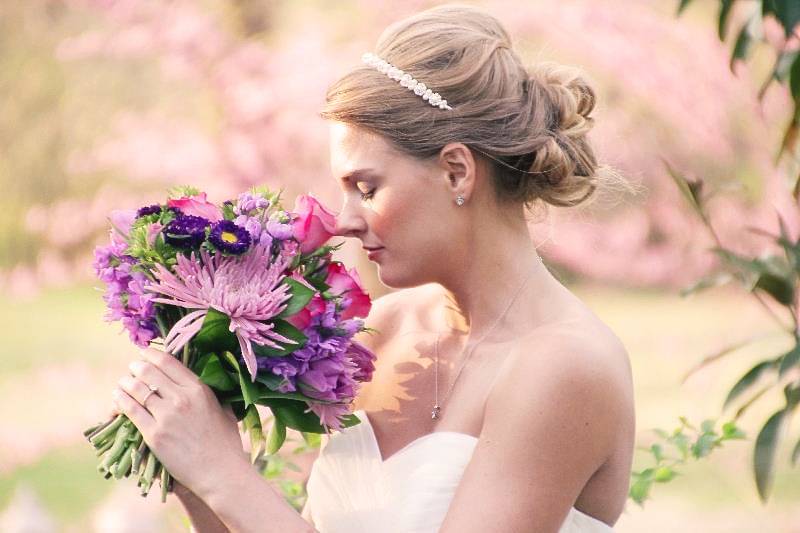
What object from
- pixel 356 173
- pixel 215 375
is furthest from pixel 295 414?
pixel 356 173

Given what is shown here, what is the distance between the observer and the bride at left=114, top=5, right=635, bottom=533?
2.26 m

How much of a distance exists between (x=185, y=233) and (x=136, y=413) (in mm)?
367

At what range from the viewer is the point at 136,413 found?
88.1 inches

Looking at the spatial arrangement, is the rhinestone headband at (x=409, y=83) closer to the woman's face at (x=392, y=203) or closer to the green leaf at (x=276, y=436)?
the woman's face at (x=392, y=203)

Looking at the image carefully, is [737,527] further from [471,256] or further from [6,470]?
[471,256]

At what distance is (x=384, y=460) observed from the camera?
260 centimetres

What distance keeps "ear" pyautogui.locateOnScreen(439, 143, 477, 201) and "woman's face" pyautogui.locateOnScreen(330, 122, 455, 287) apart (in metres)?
0.02

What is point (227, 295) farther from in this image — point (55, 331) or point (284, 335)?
point (55, 331)

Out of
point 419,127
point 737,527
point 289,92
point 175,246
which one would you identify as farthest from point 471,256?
point 737,527

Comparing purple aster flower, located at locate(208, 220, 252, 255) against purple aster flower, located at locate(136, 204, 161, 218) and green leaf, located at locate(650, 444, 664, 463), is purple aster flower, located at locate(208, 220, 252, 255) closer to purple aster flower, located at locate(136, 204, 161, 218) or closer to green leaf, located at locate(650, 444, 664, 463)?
purple aster flower, located at locate(136, 204, 161, 218)

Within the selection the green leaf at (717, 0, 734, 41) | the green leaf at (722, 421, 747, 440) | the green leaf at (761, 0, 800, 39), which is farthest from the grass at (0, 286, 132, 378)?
the green leaf at (761, 0, 800, 39)

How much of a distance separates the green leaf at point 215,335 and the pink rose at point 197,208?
204 millimetres

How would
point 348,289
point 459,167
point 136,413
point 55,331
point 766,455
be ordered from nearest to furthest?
1. point 766,455
2. point 136,413
3. point 348,289
4. point 459,167
5. point 55,331

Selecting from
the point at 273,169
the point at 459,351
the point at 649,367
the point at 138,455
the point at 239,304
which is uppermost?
the point at 239,304
